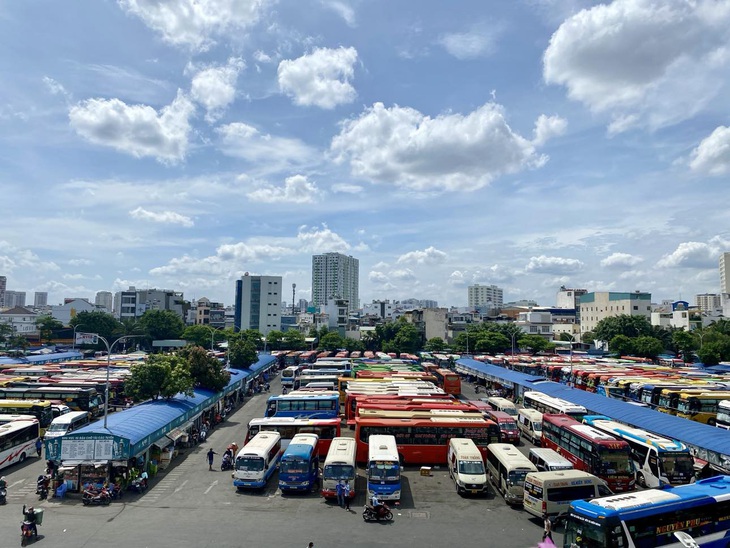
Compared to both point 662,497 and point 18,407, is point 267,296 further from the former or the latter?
point 662,497

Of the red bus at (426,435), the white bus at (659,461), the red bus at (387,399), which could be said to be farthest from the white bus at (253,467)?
the white bus at (659,461)

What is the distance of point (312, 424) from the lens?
2775cm

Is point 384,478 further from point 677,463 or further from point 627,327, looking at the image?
point 627,327

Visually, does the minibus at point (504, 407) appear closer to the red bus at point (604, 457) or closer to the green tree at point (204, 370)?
the red bus at point (604, 457)

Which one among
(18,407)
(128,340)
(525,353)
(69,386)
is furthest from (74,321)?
(525,353)

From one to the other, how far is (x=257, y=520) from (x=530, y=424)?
65.6ft

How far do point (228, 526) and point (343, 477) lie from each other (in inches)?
192

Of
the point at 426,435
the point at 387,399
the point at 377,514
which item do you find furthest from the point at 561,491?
the point at 387,399

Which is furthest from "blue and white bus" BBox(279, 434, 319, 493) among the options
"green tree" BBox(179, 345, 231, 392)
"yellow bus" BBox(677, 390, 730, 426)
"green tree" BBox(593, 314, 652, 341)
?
"green tree" BBox(593, 314, 652, 341)

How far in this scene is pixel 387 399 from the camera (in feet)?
112

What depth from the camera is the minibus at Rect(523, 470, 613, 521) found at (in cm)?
1858

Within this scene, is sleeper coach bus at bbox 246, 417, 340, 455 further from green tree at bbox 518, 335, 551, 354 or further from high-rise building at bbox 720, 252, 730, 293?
high-rise building at bbox 720, 252, 730, 293

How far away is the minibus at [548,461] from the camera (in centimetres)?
2164

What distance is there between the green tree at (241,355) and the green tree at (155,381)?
20.8 metres
